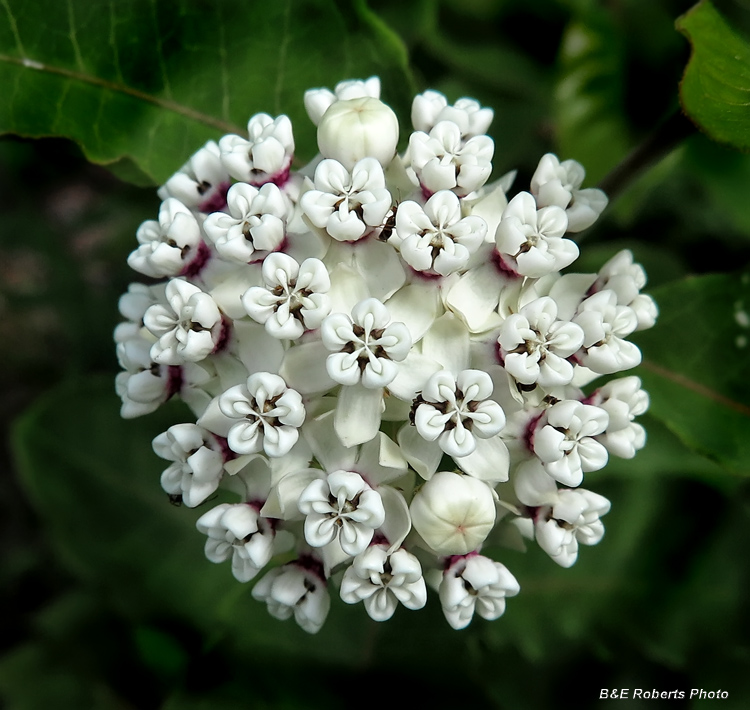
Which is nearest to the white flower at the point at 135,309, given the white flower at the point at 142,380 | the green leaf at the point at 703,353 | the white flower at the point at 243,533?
the white flower at the point at 142,380

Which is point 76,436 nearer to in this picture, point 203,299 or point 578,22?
point 203,299

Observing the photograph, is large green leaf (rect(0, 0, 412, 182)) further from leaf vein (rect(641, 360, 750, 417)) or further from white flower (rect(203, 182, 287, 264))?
leaf vein (rect(641, 360, 750, 417))

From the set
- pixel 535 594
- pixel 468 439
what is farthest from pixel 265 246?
pixel 535 594

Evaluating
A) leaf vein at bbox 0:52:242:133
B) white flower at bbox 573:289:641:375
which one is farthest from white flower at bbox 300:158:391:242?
leaf vein at bbox 0:52:242:133

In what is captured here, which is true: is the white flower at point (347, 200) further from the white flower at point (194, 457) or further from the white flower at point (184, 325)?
the white flower at point (194, 457)

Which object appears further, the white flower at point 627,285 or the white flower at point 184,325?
the white flower at point 627,285

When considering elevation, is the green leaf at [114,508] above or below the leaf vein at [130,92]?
below
